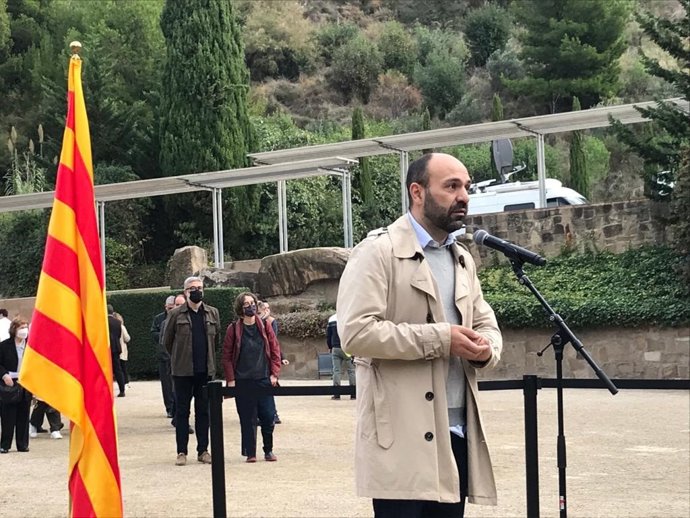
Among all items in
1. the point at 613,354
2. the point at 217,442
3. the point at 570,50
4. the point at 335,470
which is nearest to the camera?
the point at 217,442

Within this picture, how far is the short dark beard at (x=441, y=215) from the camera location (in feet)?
15.2

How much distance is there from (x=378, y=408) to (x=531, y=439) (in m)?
2.70

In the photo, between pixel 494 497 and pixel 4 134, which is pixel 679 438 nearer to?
pixel 494 497

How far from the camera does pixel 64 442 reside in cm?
1436

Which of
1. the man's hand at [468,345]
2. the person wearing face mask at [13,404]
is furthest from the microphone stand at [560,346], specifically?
the person wearing face mask at [13,404]

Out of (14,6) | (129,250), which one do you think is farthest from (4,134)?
(129,250)

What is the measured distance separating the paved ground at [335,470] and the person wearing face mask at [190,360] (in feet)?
1.04

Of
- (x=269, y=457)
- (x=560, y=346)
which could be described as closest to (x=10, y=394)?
(x=269, y=457)

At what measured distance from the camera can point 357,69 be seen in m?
55.9

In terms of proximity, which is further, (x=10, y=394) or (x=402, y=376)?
(x=10, y=394)

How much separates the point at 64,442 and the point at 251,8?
49321 mm

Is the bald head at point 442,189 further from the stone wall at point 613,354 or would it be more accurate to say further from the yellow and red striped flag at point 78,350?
the stone wall at point 613,354

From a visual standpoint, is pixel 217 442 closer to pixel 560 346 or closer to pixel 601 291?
pixel 560 346

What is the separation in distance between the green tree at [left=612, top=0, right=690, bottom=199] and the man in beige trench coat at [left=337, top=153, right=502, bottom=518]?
63.2ft
